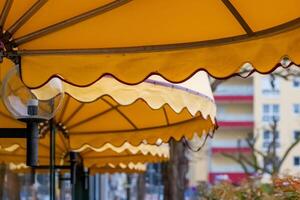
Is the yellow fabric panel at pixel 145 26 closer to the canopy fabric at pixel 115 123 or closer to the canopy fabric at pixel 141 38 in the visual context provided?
the canopy fabric at pixel 141 38

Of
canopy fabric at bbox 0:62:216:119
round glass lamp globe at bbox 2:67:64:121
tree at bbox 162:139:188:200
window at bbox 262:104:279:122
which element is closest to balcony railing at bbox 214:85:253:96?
window at bbox 262:104:279:122

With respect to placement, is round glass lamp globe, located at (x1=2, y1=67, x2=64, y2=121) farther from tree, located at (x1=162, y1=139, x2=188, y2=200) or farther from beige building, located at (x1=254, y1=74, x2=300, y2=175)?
Answer: beige building, located at (x1=254, y1=74, x2=300, y2=175)

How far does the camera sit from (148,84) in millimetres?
5008

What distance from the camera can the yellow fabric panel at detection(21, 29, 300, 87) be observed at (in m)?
3.54

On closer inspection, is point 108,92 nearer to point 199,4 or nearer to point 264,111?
point 199,4

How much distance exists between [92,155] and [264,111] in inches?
1769

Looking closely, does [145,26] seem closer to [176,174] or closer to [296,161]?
[176,174]

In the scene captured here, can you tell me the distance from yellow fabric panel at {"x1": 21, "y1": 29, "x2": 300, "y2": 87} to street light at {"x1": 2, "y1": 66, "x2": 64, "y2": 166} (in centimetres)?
26

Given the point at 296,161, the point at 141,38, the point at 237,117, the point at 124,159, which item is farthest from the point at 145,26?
the point at 296,161

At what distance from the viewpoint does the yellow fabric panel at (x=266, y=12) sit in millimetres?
3336

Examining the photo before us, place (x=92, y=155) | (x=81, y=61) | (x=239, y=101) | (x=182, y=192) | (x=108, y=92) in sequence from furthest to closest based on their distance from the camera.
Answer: (x=239, y=101)
(x=182, y=192)
(x=92, y=155)
(x=108, y=92)
(x=81, y=61)

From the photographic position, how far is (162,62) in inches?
148

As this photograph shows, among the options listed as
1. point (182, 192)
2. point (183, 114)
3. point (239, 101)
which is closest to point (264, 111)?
point (239, 101)

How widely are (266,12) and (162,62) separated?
0.65 meters
